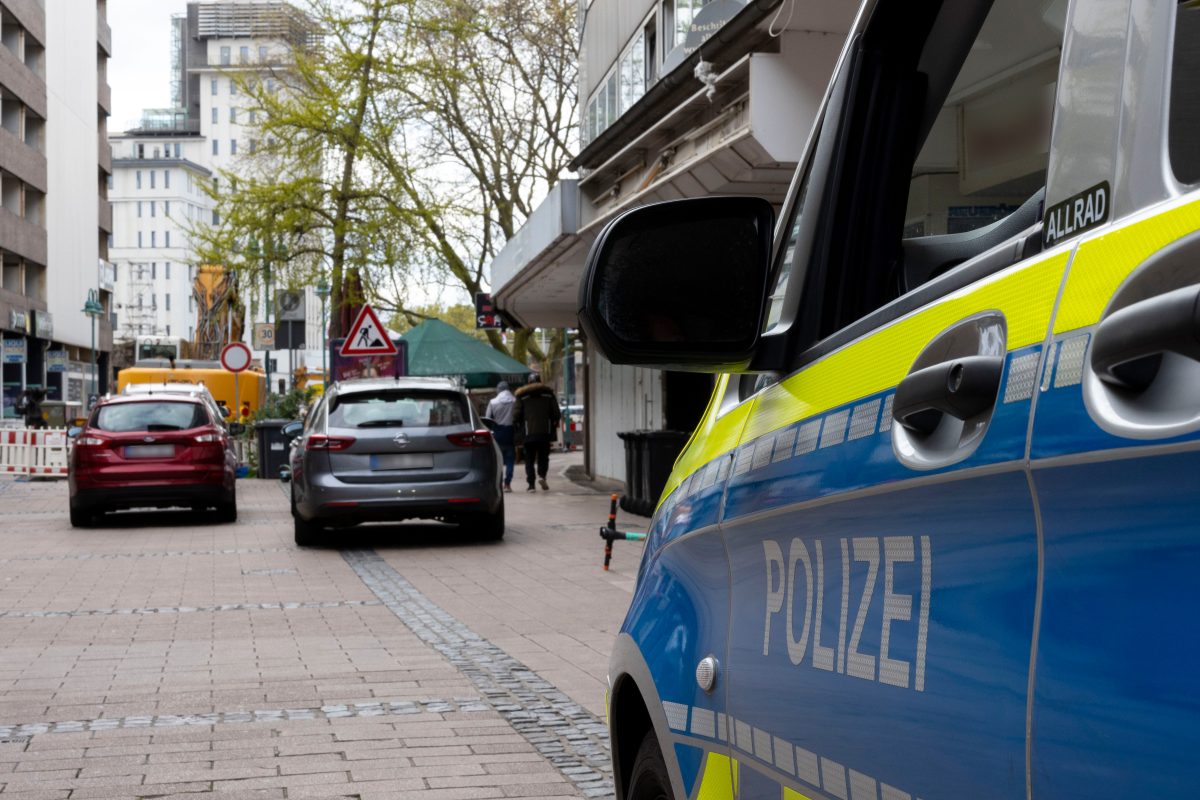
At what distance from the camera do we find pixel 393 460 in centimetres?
1507

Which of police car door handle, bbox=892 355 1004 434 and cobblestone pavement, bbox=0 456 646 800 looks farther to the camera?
cobblestone pavement, bbox=0 456 646 800

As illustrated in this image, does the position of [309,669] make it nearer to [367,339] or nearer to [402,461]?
[402,461]

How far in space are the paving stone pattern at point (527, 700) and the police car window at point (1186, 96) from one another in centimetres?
427

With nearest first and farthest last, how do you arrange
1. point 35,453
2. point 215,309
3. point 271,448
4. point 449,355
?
point 35,453, point 271,448, point 449,355, point 215,309

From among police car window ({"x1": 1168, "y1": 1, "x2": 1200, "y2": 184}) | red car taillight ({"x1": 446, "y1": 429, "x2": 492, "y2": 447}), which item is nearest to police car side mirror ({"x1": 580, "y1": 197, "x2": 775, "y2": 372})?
police car window ({"x1": 1168, "y1": 1, "x2": 1200, "y2": 184})

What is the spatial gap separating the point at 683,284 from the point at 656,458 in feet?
52.1

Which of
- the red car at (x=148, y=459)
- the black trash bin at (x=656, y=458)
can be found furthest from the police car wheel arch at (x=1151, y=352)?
the red car at (x=148, y=459)

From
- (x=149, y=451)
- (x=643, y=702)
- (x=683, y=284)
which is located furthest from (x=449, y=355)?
(x=683, y=284)

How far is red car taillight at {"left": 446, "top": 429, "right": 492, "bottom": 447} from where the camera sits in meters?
15.3

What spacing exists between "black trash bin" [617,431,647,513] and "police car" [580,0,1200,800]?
51.0ft

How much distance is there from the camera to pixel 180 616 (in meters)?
10.3

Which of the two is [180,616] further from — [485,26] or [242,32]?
[242,32]

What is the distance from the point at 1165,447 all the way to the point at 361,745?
5258 millimetres

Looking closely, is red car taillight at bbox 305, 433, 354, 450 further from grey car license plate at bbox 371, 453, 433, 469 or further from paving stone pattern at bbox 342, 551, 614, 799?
paving stone pattern at bbox 342, 551, 614, 799
